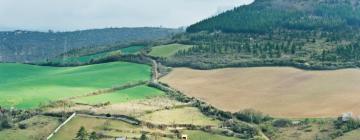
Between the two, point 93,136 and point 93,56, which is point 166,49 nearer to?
point 93,56

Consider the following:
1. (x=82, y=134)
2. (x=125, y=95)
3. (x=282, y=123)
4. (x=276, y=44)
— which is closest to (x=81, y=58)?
(x=276, y=44)

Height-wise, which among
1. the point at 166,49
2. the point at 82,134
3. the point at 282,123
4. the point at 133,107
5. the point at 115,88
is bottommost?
the point at 282,123

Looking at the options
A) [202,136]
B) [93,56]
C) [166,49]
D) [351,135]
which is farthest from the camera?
[93,56]

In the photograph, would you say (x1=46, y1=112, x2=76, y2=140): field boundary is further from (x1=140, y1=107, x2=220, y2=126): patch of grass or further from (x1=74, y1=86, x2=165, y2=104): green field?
(x1=74, y1=86, x2=165, y2=104): green field

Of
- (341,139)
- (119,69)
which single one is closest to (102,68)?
(119,69)

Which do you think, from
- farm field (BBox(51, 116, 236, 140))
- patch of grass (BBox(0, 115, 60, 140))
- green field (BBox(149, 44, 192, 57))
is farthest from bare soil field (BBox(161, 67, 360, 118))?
patch of grass (BBox(0, 115, 60, 140))

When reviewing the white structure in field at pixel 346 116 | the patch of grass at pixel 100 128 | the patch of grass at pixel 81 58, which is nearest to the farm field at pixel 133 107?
the patch of grass at pixel 100 128

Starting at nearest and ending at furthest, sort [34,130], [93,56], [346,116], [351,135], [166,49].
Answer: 1. [351,135]
2. [34,130]
3. [346,116]
4. [166,49]
5. [93,56]

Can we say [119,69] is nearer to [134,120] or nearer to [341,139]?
[134,120]
